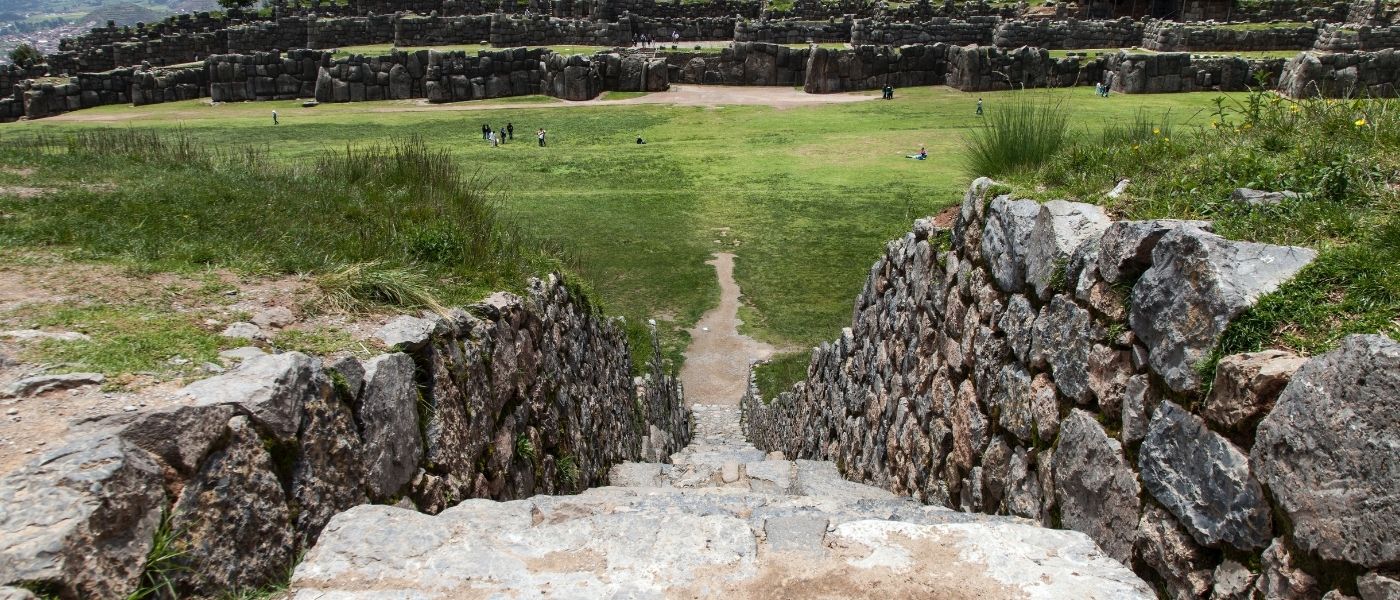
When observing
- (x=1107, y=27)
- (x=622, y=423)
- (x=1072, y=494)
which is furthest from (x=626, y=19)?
(x=1072, y=494)

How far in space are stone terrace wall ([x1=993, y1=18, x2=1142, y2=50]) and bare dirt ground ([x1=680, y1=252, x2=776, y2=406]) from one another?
34.0m

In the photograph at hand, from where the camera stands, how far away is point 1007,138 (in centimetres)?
725

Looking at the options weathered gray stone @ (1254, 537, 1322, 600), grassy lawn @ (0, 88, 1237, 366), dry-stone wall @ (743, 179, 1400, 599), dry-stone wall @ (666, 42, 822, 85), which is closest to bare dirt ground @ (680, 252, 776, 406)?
grassy lawn @ (0, 88, 1237, 366)

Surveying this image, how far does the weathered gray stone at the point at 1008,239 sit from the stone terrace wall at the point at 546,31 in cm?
4216

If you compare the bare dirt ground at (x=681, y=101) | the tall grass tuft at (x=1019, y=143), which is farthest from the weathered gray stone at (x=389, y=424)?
the bare dirt ground at (x=681, y=101)

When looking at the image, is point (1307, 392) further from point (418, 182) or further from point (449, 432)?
point (418, 182)

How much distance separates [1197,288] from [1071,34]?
45615 millimetres

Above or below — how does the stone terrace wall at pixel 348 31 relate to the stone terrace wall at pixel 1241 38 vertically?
below

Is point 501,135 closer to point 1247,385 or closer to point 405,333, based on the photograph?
point 405,333

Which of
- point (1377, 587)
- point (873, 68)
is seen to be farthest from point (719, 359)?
point (873, 68)

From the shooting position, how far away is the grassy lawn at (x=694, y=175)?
53.2 feet

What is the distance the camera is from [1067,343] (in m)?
4.75

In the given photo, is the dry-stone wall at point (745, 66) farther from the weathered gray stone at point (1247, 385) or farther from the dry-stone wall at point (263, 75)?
the weathered gray stone at point (1247, 385)

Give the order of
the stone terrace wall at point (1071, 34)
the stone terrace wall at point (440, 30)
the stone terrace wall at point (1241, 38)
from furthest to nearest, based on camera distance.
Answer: the stone terrace wall at point (440, 30)
the stone terrace wall at point (1071, 34)
the stone terrace wall at point (1241, 38)
